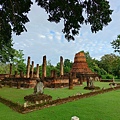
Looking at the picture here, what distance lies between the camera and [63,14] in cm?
749

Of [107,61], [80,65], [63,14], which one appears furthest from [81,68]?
[63,14]

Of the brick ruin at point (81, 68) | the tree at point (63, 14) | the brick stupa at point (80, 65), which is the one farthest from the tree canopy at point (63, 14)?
the brick stupa at point (80, 65)

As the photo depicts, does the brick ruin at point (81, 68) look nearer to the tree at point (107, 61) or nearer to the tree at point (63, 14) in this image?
the tree at point (107, 61)

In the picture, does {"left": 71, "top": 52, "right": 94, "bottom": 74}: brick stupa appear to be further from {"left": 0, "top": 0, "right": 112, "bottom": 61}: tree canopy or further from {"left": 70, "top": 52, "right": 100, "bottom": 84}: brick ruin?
{"left": 0, "top": 0, "right": 112, "bottom": 61}: tree canopy

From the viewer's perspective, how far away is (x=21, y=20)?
7.82 meters

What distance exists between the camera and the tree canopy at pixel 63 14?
22.0 feet

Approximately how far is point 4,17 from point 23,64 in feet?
117

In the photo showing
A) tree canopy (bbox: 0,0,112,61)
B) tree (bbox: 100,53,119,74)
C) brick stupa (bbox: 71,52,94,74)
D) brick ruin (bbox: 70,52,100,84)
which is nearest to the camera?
tree canopy (bbox: 0,0,112,61)

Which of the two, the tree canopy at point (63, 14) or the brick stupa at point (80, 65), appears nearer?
the tree canopy at point (63, 14)

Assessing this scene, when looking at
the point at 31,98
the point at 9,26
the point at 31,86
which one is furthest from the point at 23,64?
the point at 9,26

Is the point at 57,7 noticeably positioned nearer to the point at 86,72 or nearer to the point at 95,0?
the point at 95,0

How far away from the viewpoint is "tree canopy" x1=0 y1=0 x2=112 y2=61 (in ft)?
22.0

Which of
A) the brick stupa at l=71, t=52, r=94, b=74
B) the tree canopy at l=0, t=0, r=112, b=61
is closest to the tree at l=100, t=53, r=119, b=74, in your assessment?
the brick stupa at l=71, t=52, r=94, b=74

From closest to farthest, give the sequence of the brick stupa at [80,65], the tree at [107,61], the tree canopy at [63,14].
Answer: the tree canopy at [63,14] < the brick stupa at [80,65] < the tree at [107,61]
